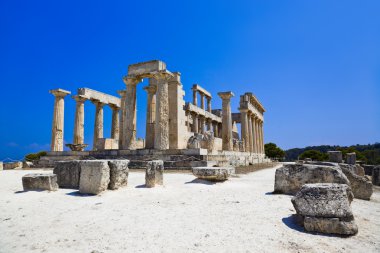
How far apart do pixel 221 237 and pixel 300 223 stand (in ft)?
5.32

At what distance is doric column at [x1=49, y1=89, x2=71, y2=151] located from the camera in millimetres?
23656

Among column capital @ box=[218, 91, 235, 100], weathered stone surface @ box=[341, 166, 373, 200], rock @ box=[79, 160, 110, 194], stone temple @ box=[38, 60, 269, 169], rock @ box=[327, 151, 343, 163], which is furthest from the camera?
column capital @ box=[218, 91, 235, 100]

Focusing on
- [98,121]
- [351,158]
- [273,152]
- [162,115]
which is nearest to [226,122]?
[162,115]

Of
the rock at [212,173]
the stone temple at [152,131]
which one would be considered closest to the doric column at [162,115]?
the stone temple at [152,131]

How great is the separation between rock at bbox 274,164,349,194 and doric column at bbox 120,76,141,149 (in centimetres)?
1369

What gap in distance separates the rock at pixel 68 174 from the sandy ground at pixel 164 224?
34.6 inches

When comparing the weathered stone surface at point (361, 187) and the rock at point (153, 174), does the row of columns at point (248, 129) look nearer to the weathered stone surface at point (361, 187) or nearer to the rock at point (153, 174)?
the weathered stone surface at point (361, 187)

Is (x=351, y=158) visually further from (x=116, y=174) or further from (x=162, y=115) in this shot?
(x=116, y=174)

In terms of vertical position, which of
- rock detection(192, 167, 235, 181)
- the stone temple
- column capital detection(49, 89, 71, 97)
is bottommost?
rock detection(192, 167, 235, 181)

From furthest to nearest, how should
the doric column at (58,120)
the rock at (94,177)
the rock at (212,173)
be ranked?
the doric column at (58,120)
the rock at (212,173)
the rock at (94,177)

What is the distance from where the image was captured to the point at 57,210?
5.52 metres

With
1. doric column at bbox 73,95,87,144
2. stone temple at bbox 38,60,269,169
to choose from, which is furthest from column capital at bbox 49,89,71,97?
doric column at bbox 73,95,87,144

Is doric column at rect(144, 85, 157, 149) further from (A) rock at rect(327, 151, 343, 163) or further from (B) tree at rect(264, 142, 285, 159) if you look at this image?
(B) tree at rect(264, 142, 285, 159)

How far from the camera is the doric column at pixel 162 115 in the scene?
17.1m
